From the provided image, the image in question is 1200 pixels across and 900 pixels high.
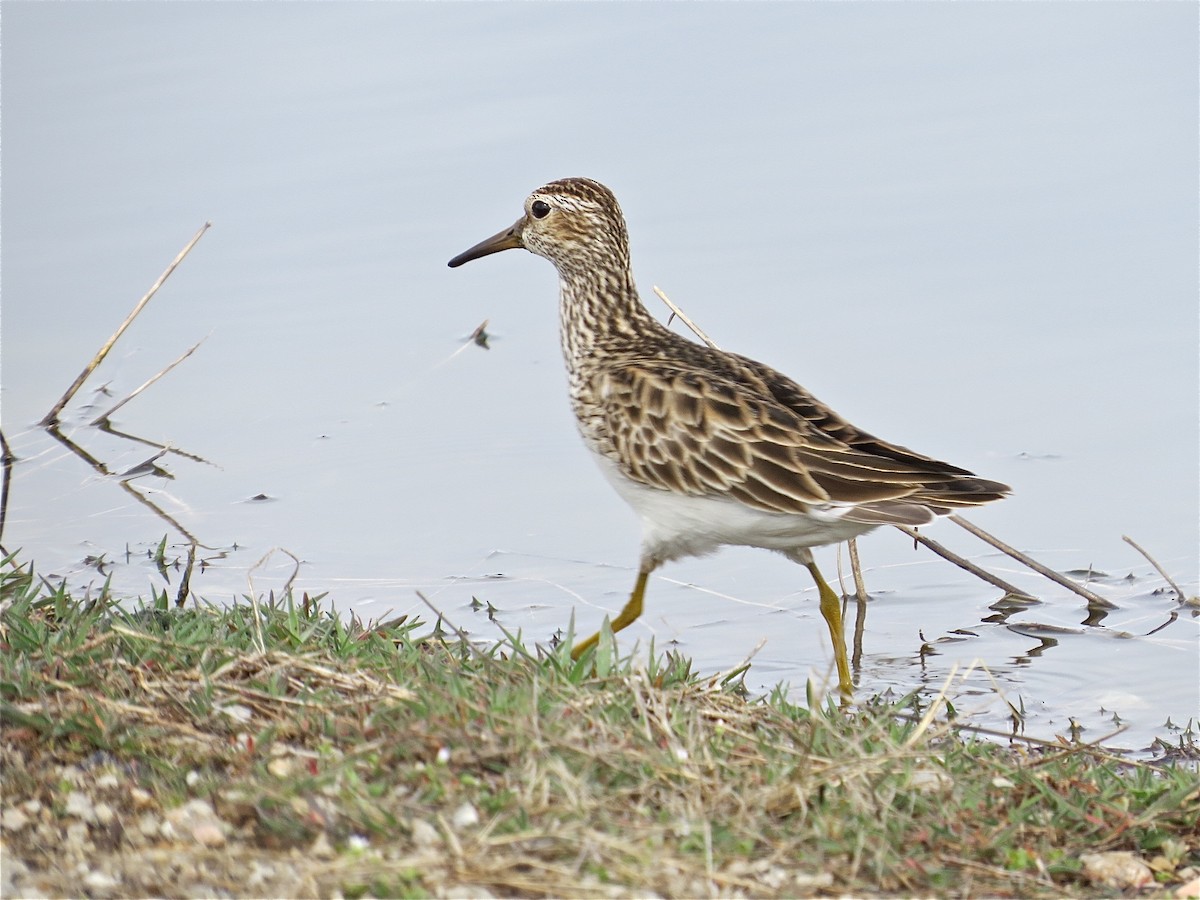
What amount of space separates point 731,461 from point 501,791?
2301mm

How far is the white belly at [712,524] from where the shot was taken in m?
5.75

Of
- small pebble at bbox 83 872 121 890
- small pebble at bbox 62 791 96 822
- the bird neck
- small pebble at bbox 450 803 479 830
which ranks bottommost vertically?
small pebble at bbox 83 872 121 890

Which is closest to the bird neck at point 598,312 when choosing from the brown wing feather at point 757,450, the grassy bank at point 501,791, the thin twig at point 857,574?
the brown wing feather at point 757,450

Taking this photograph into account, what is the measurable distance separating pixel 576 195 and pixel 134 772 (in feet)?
12.6

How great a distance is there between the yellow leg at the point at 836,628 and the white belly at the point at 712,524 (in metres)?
0.24

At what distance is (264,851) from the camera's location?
356 cm

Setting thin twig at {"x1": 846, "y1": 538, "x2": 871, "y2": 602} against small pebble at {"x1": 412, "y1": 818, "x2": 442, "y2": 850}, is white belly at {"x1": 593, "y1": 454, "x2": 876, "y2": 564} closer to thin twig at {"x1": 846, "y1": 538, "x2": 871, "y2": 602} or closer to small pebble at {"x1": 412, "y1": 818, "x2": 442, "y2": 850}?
thin twig at {"x1": 846, "y1": 538, "x2": 871, "y2": 602}

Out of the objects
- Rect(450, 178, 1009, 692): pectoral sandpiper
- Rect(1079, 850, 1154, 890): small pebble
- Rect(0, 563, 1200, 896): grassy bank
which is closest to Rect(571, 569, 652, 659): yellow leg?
Rect(450, 178, 1009, 692): pectoral sandpiper

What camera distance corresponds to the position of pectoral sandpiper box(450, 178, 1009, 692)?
5.63m

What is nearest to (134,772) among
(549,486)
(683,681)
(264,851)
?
A: (264,851)

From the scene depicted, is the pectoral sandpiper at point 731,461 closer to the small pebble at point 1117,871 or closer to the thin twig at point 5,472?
the small pebble at point 1117,871

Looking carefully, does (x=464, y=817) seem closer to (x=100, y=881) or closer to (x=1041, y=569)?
(x=100, y=881)

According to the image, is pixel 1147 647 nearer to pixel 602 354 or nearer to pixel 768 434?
pixel 768 434

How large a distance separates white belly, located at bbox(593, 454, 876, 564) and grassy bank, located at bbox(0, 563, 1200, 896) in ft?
4.15
